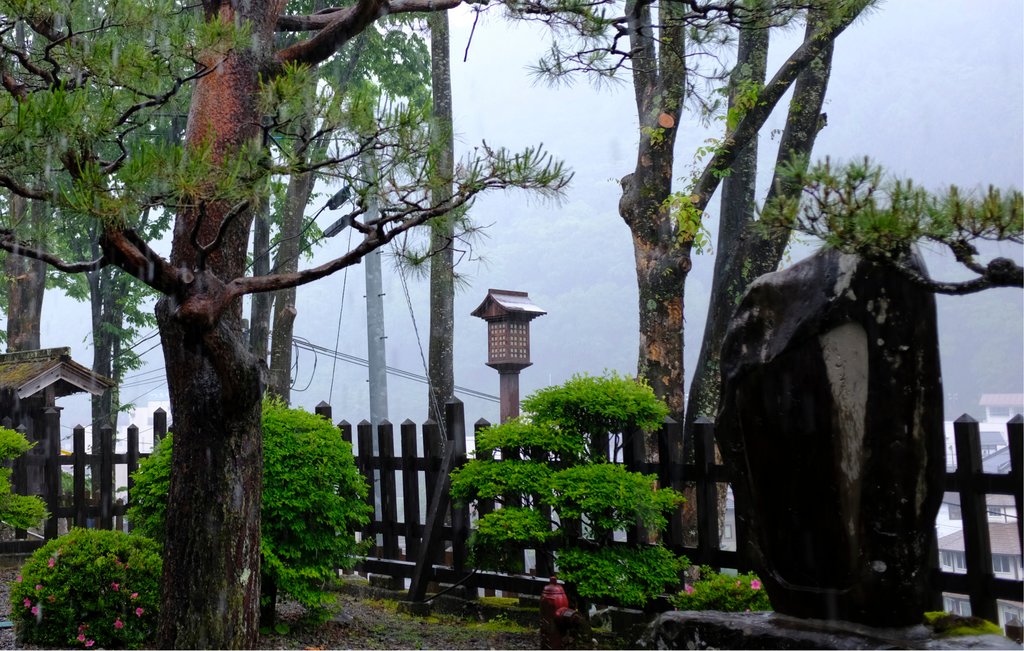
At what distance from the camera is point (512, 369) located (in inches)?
402

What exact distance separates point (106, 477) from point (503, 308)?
4896 millimetres

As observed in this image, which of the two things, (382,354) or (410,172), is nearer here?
(410,172)

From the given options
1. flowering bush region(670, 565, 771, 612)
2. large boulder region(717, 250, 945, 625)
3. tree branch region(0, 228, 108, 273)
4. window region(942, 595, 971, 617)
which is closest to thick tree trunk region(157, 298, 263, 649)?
tree branch region(0, 228, 108, 273)

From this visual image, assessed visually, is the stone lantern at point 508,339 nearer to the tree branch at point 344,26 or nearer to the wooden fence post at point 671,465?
the wooden fence post at point 671,465

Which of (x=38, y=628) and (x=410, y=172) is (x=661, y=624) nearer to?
(x=410, y=172)

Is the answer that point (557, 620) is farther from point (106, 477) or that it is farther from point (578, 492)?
point (106, 477)

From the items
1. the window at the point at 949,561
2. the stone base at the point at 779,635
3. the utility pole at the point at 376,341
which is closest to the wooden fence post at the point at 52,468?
the utility pole at the point at 376,341

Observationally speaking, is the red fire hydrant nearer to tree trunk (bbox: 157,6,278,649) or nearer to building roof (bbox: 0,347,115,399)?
tree trunk (bbox: 157,6,278,649)

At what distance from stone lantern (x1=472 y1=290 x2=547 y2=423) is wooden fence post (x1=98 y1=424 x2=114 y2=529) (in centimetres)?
442

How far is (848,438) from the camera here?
3.75 metres

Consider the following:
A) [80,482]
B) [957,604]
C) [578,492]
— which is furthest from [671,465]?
[80,482]

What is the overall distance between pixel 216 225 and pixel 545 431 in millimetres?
2405

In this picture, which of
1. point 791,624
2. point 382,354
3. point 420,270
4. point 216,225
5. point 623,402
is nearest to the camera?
point 791,624

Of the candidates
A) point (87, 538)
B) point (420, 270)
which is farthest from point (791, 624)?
point (87, 538)
